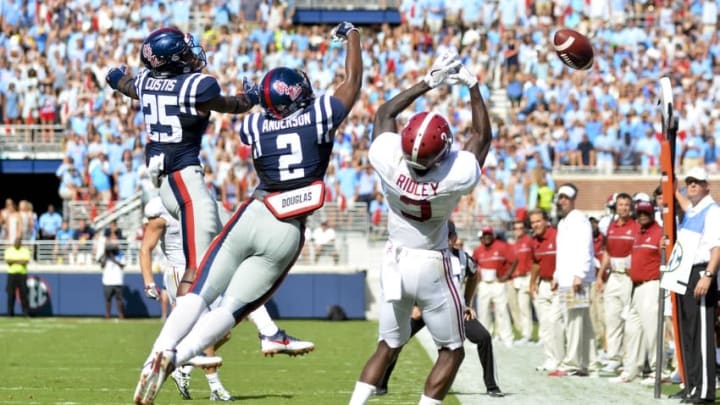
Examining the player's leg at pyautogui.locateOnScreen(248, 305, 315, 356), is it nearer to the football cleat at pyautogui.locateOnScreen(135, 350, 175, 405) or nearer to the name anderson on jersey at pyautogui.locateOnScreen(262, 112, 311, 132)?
the football cleat at pyautogui.locateOnScreen(135, 350, 175, 405)

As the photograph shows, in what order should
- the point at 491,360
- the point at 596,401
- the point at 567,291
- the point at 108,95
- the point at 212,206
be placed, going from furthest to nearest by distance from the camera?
the point at 108,95
the point at 567,291
the point at 491,360
the point at 596,401
the point at 212,206

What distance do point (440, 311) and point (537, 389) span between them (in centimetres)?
443

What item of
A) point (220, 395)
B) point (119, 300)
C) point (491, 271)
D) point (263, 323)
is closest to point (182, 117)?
point (263, 323)

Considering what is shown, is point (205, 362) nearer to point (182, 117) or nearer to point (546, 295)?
point (182, 117)

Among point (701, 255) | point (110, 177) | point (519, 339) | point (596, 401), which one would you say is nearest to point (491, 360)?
point (596, 401)

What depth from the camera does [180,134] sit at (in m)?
9.02

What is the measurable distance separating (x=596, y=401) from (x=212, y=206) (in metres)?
3.66

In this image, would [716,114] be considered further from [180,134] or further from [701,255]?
[180,134]

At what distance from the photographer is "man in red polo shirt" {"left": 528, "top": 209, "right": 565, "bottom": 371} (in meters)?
13.7

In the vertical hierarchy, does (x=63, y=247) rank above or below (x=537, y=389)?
below

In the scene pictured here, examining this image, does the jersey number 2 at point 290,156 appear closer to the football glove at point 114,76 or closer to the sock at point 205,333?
the sock at point 205,333

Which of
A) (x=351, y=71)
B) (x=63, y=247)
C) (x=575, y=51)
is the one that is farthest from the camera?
(x=63, y=247)

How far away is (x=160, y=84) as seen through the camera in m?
8.89

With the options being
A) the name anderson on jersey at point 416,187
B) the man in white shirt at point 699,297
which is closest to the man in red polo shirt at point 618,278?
the man in white shirt at point 699,297
